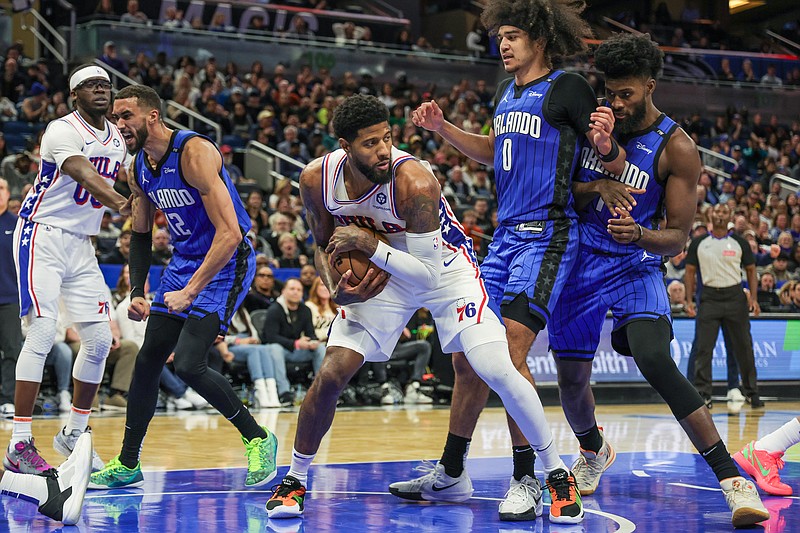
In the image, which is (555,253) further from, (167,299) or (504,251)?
(167,299)

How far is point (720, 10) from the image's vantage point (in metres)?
31.0

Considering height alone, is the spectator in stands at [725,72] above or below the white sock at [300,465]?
above

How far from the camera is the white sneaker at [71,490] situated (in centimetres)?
429

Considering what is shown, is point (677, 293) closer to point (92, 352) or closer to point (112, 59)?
point (92, 352)

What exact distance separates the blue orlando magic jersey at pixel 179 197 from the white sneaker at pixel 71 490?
1.47m

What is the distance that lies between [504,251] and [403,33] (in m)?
19.1

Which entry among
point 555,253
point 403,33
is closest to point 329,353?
point 555,253

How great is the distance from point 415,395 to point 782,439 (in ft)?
21.5

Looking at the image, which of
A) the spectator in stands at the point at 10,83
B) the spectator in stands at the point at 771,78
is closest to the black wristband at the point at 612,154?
the spectator in stands at the point at 10,83

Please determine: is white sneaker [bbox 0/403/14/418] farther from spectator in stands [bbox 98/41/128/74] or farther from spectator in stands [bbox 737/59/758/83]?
spectator in stands [bbox 737/59/758/83]

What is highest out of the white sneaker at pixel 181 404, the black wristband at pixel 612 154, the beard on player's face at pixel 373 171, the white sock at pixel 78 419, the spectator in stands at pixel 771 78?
the spectator in stands at pixel 771 78

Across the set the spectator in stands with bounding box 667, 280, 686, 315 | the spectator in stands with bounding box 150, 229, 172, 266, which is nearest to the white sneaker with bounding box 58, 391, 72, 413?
the spectator in stands with bounding box 150, 229, 172, 266

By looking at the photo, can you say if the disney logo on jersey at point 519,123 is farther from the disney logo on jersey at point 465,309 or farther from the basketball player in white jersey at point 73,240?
the basketball player in white jersey at point 73,240

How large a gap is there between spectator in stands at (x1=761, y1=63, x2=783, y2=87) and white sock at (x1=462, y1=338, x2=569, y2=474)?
75.7 ft
